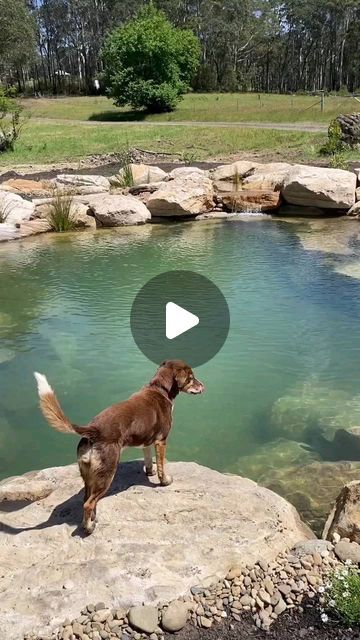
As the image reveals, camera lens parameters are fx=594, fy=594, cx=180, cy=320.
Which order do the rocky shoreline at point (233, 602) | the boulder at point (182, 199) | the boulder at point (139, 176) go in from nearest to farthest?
the rocky shoreline at point (233, 602) → the boulder at point (182, 199) → the boulder at point (139, 176)

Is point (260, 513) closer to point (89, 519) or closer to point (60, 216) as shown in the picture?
point (89, 519)

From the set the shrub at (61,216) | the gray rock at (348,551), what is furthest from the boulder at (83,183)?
the gray rock at (348,551)

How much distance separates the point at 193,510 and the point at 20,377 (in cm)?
380

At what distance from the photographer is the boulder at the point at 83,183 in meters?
18.6

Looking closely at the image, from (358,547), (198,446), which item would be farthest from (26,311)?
(358,547)

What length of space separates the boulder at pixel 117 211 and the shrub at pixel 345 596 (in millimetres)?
13042

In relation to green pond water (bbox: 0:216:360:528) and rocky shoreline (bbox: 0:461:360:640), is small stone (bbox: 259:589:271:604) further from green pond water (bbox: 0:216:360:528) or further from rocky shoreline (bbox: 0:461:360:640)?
green pond water (bbox: 0:216:360:528)

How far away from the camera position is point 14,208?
15.4 metres

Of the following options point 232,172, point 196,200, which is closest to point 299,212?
point 196,200

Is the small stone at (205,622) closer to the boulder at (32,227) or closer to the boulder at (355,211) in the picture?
the boulder at (32,227)

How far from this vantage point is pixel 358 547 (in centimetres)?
375

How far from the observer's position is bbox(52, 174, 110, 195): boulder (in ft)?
61.1

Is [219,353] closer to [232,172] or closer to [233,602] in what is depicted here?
[233,602]

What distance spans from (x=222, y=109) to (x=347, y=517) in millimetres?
40943
